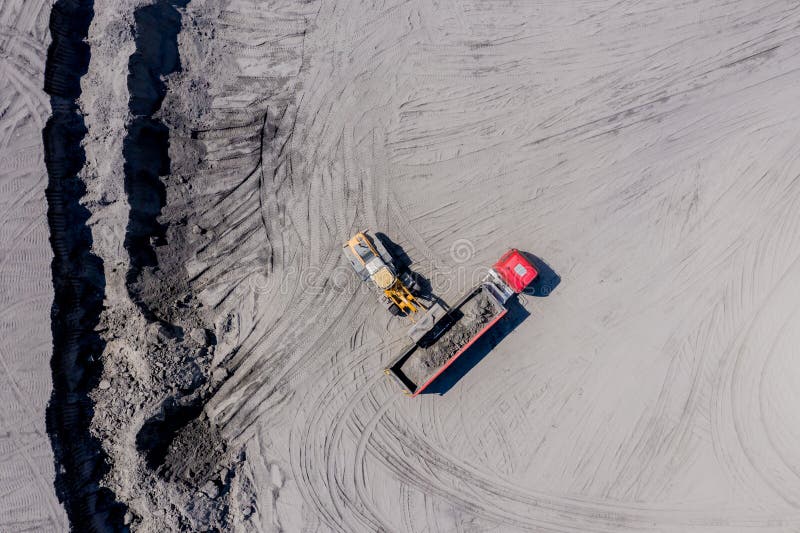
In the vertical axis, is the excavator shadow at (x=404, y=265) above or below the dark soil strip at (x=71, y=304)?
below

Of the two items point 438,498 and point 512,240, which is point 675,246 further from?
point 438,498

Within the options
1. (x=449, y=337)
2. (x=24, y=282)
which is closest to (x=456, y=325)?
(x=449, y=337)

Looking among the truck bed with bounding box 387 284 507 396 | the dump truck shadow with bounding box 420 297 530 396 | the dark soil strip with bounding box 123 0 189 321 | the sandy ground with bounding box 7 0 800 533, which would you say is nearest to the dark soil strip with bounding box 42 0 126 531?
the sandy ground with bounding box 7 0 800 533

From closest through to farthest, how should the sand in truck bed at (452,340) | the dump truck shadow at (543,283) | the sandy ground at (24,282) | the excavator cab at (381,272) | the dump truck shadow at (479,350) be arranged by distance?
the sandy ground at (24,282) → the excavator cab at (381,272) → the sand in truck bed at (452,340) → the dump truck shadow at (479,350) → the dump truck shadow at (543,283)

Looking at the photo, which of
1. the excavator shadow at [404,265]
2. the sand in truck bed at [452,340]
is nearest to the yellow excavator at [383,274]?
the excavator shadow at [404,265]

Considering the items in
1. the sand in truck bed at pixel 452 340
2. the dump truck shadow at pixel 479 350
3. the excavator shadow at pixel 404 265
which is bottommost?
the dump truck shadow at pixel 479 350

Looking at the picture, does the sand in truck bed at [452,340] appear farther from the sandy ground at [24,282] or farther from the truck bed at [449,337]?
the sandy ground at [24,282]

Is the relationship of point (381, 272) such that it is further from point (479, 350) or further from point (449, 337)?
point (479, 350)
